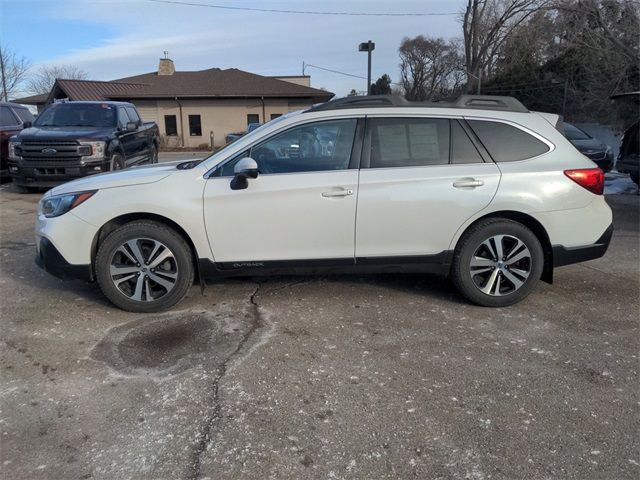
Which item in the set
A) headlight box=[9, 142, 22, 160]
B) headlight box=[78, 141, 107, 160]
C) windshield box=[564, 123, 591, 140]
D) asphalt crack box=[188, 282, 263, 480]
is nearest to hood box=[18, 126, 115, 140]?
headlight box=[78, 141, 107, 160]

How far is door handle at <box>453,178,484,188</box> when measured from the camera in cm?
427

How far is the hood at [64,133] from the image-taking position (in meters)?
10.0

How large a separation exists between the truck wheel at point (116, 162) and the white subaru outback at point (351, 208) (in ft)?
21.0

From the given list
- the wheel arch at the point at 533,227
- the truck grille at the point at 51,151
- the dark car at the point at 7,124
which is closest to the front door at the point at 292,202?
the wheel arch at the point at 533,227

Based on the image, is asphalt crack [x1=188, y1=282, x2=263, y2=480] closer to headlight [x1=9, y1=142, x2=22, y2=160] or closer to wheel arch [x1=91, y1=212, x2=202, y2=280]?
wheel arch [x1=91, y1=212, x2=202, y2=280]

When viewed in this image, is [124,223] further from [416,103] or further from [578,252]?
[578,252]

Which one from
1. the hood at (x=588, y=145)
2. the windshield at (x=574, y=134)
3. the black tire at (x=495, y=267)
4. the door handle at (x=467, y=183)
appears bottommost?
the black tire at (x=495, y=267)

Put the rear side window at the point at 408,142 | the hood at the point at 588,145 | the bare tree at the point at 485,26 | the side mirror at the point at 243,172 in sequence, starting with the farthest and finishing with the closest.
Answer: the bare tree at the point at 485,26 < the hood at the point at 588,145 < the rear side window at the point at 408,142 < the side mirror at the point at 243,172

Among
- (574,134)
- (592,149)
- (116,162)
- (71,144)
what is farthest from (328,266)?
(574,134)

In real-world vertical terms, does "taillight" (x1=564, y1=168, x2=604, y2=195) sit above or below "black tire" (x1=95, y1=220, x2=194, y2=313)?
above

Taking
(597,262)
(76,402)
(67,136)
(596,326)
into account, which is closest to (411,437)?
(76,402)

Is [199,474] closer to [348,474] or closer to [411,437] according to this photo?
[348,474]

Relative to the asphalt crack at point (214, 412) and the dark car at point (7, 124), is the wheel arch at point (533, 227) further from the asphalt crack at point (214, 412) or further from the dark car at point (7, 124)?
the dark car at point (7, 124)

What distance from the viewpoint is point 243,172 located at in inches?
159
